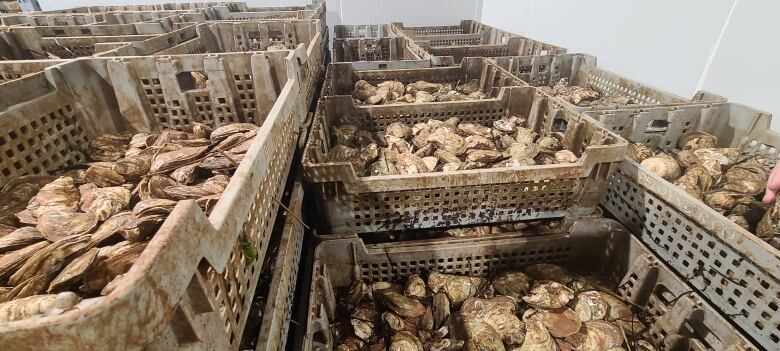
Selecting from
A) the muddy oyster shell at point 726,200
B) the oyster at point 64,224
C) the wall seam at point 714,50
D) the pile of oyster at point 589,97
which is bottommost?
the muddy oyster shell at point 726,200

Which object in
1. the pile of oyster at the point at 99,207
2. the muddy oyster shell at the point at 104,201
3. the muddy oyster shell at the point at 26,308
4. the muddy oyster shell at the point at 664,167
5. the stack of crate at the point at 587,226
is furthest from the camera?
the muddy oyster shell at the point at 664,167

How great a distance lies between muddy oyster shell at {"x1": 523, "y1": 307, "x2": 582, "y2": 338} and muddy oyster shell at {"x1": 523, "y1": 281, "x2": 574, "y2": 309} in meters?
0.04

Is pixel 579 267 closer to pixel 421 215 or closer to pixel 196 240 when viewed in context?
pixel 421 215

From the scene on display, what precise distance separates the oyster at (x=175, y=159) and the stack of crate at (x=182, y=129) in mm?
466

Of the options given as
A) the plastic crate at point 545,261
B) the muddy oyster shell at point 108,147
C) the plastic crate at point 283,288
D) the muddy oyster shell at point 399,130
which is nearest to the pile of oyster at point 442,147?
the muddy oyster shell at point 399,130

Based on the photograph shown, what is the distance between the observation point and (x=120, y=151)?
2164mm

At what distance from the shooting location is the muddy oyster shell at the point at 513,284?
208 cm

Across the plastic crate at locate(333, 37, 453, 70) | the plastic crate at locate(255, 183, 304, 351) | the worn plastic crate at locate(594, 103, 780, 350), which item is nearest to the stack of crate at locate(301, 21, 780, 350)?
the worn plastic crate at locate(594, 103, 780, 350)

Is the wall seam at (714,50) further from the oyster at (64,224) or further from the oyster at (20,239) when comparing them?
the oyster at (20,239)

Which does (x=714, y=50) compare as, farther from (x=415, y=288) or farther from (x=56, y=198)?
(x=56, y=198)

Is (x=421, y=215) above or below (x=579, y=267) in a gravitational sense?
above

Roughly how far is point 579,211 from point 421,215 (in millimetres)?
1014

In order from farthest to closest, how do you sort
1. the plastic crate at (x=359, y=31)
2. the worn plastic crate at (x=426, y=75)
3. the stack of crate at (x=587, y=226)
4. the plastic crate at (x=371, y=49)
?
the plastic crate at (x=359, y=31) < the plastic crate at (x=371, y=49) < the worn plastic crate at (x=426, y=75) < the stack of crate at (x=587, y=226)

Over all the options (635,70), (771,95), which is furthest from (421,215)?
(635,70)
